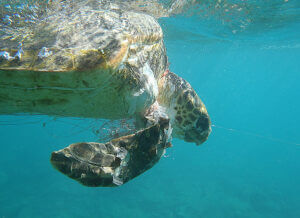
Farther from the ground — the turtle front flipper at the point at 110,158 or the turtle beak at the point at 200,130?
the turtle front flipper at the point at 110,158

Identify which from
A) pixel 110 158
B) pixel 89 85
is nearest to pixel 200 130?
pixel 110 158

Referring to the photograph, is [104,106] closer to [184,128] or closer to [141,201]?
[184,128]

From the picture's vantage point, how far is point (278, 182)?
2180 centimetres

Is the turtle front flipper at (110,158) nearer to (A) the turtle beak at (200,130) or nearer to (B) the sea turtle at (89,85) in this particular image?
(B) the sea turtle at (89,85)

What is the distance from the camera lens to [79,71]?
51.8 inches

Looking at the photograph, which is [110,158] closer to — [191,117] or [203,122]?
[191,117]

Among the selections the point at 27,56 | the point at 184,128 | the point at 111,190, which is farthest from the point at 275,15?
the point at 111,190

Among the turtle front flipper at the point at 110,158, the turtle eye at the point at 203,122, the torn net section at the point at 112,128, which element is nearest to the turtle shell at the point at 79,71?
the turtle front flipper at the point at 110,158

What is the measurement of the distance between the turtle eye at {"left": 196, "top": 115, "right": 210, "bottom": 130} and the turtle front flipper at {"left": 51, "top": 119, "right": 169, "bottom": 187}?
165 cm

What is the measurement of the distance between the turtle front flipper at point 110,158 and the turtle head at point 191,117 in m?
1.55

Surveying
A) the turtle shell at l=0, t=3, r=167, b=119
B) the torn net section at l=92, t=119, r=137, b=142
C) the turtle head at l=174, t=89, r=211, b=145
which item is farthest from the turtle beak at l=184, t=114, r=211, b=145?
the turtle shell at l=0, t=3, r=167, b=119

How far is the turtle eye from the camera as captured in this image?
313 centimetres

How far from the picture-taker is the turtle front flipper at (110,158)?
1.33m

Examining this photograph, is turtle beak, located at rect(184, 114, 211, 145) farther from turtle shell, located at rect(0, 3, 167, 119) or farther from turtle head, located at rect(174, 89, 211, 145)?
turtle shell, located at rect(0, 3, 167, 119)
